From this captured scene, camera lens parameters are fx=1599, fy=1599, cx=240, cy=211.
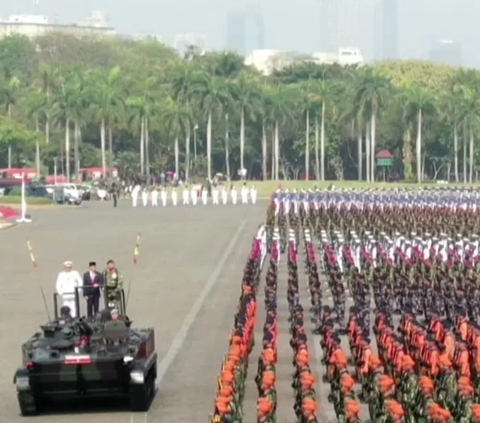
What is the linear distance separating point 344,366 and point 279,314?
401 inches

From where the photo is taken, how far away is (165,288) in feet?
104

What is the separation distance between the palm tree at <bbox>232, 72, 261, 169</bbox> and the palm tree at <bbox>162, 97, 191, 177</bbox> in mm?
3776

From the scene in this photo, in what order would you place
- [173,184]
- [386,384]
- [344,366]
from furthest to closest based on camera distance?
[173,184], [344,366], [386,384]

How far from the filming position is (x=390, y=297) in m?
26.0

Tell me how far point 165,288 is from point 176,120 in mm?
70898

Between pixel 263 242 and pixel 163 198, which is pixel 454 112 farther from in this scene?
pixel 263 242

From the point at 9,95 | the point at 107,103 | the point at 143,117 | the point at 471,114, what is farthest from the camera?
the point at 9,95

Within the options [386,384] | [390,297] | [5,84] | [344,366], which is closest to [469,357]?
[344,366]

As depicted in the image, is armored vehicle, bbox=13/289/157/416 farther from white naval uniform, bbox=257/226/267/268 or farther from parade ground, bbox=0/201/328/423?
white naval uniform, bbox=257/226/267/268

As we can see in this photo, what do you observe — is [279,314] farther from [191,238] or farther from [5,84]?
[5,84]

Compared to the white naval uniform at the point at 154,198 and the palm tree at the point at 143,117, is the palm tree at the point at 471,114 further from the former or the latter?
the white naval uniform at the point at 154,198

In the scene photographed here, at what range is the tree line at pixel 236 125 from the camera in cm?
10219

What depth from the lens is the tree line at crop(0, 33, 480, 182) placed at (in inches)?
4023

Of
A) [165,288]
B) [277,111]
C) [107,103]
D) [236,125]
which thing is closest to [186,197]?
[107,103]
